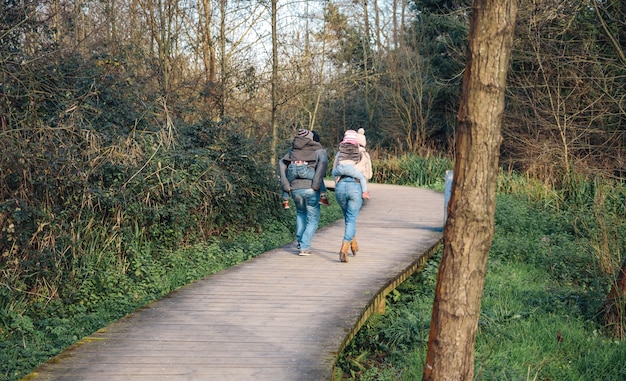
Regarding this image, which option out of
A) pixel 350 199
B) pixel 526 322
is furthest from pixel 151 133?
pixel 526 322

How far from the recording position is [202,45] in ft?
52.6

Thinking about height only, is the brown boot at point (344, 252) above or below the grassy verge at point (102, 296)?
above

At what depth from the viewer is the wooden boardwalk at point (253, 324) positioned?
4664mm

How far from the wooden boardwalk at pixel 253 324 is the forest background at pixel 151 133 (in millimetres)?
1405

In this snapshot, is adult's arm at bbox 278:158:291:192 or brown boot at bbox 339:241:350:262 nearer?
brown boot at bbox 339:241:350:262

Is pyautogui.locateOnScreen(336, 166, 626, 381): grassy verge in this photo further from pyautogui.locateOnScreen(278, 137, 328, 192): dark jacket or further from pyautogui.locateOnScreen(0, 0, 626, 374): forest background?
pyautogui.locateOnScreen(278, 137, 328, 192): dark jacket

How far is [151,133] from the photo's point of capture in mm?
10297

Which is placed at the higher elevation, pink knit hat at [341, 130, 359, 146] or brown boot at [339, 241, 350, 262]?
pink knit hat at [341, 130, 359, 146]

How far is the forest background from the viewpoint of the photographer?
303 inches

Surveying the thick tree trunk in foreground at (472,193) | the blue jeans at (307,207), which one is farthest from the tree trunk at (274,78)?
the thick tree trunk in foreground at (472,193)

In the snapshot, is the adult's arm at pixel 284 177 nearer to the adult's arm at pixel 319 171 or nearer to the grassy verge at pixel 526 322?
the adult's arm at pixel 319 171

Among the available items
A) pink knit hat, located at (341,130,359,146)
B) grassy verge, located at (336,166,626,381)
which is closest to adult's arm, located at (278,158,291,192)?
pink knit hat, located at (341,130,359,146)

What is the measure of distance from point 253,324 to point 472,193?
3205 millimetres

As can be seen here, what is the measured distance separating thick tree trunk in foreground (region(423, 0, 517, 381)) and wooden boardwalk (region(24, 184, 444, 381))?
1.39 metres
